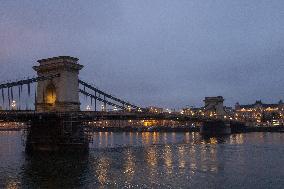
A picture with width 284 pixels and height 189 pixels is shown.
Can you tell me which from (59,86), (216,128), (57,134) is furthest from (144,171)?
(216,128)

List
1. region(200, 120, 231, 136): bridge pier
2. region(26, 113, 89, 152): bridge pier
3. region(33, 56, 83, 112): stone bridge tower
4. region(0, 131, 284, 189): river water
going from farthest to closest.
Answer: region(200, 120, 231, 136): bridge pier < region(33, 56, 83, 112): stone bridge tower < region(26, 113, 89, 152): bridge pier < region(0, 131, 284, 189): river water

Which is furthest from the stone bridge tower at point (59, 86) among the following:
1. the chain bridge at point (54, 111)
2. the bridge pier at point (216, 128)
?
the bridge pier at point (216, 128)

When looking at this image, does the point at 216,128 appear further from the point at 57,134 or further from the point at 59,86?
the point at 57,134

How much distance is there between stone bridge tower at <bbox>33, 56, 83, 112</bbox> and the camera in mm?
72875

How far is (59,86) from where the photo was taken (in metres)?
73.4

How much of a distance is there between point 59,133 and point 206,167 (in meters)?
25.2

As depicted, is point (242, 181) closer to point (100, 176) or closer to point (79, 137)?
point (100, 176)

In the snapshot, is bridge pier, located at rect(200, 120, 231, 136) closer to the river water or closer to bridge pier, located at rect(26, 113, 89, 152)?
the river water

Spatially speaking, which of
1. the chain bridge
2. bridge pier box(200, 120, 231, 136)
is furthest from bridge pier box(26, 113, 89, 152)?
bridge pier box(200, 120, 231, 136)

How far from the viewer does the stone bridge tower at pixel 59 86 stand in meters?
72.9

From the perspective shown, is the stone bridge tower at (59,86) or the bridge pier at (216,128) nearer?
the stone bridge tower at (59,86)

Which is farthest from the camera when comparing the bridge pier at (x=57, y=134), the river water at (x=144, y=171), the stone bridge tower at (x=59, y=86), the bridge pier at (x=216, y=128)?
the bridge pier at (x=216, y=128)

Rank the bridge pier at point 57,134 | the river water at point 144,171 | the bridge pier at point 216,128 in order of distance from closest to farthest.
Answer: the river water at point 144,171 → the bridge pier at point 57,134 → the bridge pier at point 216,128

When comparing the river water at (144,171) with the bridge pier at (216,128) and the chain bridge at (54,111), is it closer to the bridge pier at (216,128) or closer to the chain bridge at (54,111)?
the chain bridge at (54,111)
